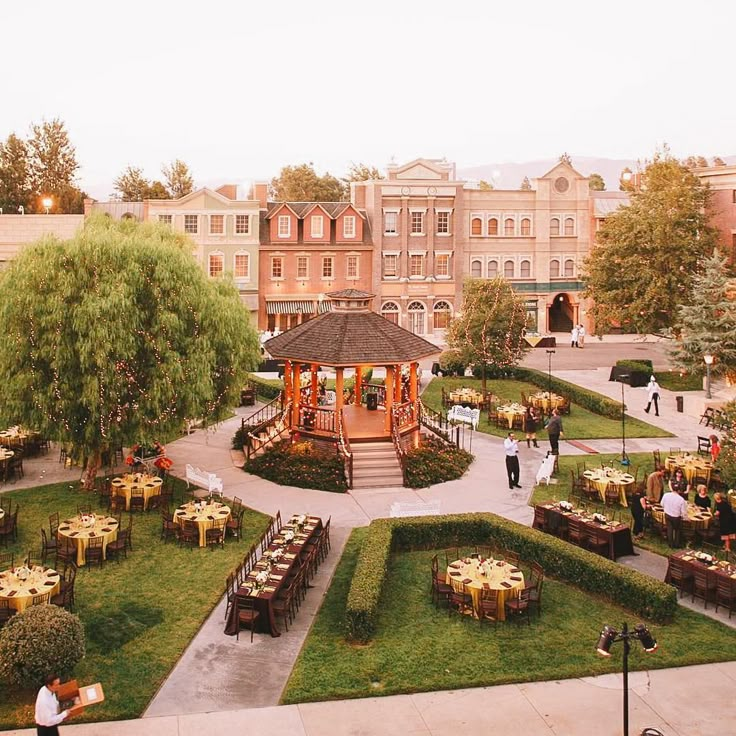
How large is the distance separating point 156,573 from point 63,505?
6346 mm

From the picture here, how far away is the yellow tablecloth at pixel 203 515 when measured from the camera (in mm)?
19656

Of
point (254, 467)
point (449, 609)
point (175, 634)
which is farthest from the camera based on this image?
point (254, 467)

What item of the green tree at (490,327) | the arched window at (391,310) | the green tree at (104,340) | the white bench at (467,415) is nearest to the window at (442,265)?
the arched window at (391,310)

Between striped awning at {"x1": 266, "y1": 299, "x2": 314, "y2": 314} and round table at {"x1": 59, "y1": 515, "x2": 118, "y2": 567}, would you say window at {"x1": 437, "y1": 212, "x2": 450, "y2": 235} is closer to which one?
striped awning at {"x1": 266, "y1": 299, "x2": 314, "y2": 314}

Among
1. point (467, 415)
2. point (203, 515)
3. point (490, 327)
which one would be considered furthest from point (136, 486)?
point (490, 327)

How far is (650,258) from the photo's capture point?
47.1 metres

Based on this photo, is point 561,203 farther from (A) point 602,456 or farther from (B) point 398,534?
(B) point 398,534

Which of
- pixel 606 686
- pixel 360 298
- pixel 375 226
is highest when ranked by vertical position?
pixel 375 226

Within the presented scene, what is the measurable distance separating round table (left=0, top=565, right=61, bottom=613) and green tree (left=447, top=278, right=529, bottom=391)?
25.4 metres

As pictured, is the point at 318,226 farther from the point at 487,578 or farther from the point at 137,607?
the point at 487,578

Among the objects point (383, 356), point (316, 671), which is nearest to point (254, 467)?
point (383, 356)

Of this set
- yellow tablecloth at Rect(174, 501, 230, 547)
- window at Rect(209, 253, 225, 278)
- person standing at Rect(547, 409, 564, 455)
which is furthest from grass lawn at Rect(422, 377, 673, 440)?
window at Rect(209, 253, 225, 278)

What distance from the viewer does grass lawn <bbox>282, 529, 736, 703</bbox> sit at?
13.3 m

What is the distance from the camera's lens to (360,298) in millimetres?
29062
